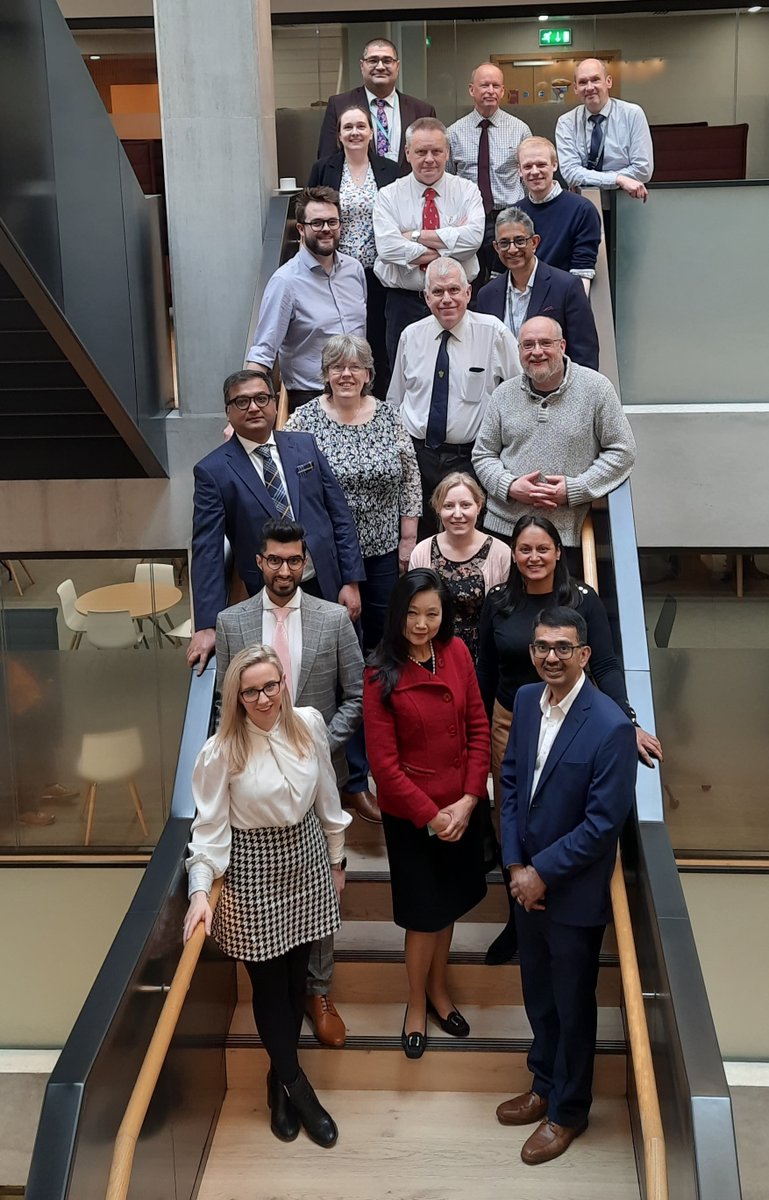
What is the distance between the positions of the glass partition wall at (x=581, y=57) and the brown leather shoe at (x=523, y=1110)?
10212 millimetres

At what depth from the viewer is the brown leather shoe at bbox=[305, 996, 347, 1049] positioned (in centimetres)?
445

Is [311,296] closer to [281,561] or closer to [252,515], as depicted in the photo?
[252,515]

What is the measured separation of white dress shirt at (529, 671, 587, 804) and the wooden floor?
124cm

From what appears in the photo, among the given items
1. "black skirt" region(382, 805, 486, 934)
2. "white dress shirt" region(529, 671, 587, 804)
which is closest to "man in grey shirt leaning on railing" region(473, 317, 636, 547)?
"white dress shirt" region(529, 671, 587, 804)

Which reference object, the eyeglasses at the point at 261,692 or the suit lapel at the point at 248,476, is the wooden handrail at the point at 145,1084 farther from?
the suit lapel at the point at 248,476

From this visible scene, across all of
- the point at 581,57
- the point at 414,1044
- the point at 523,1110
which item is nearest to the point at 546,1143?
the point at 523,1110

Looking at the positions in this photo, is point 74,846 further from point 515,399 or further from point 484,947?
point 515,399

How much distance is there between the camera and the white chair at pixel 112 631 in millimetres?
9297

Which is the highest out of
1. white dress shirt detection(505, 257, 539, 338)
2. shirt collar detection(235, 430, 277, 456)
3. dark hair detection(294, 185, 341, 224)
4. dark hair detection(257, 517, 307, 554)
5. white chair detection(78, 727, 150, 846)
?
dark hair detection(294, 185, 341, 224)

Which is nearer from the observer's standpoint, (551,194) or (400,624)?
(400,624)

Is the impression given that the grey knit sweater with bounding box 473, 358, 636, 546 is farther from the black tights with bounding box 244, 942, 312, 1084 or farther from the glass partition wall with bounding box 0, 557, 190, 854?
the glass partition wall with bounding box 0, 557, 190, 854

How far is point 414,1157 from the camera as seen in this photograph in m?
4.22

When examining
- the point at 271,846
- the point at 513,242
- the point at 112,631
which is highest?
the point at 513,242

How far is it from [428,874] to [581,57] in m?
10.6
